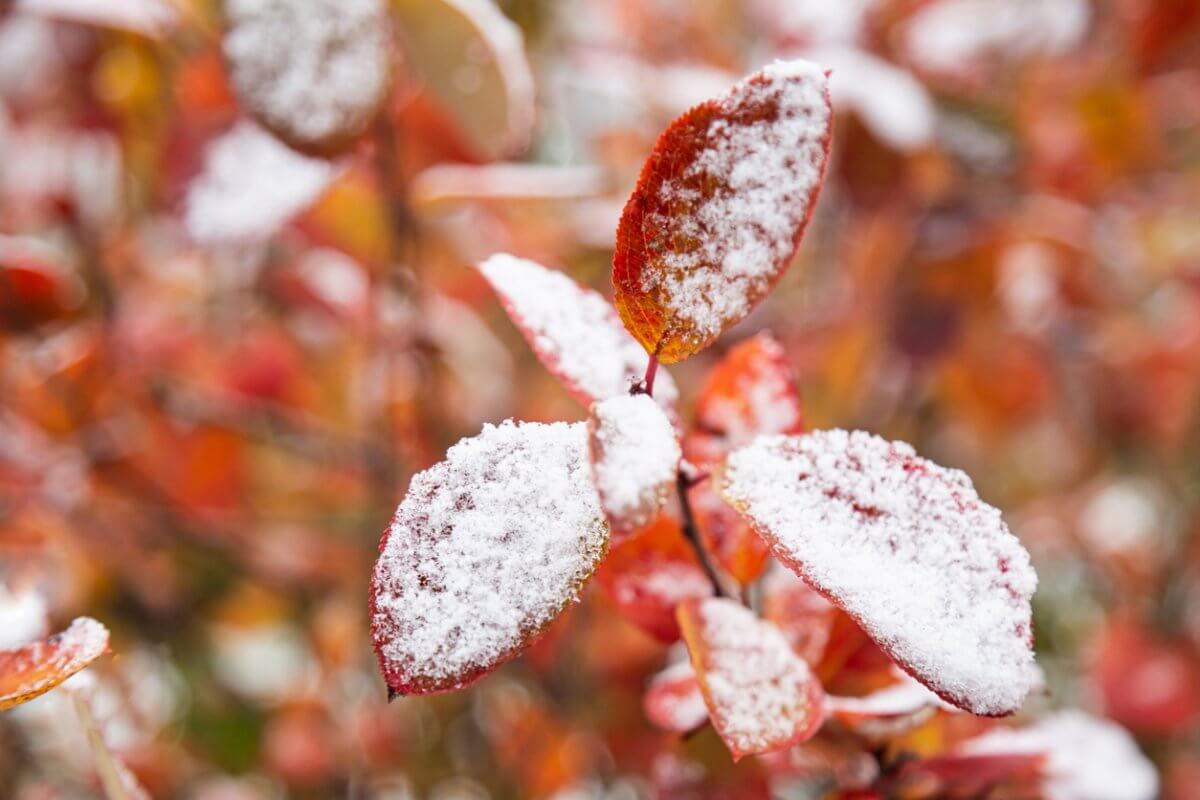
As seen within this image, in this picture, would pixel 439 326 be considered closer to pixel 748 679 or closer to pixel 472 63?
pixel 472 63

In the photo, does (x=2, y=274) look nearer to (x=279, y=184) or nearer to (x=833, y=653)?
(x=279, y=184)

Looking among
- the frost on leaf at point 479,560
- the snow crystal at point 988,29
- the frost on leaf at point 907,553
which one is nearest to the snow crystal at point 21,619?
the frost on leaf at point 479,560

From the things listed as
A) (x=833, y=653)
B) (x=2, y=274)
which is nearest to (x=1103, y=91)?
(x=833, y=653)

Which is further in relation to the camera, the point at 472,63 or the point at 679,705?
the point at 472,63

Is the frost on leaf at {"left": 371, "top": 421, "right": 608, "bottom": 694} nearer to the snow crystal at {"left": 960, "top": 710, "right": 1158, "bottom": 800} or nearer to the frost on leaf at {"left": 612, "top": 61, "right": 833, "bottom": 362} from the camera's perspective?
the frost on leaf at {"left": 612, "top": 61, "right": 833, "bottom": 362}

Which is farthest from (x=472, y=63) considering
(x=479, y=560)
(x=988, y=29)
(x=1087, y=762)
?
(x=988, y=29)

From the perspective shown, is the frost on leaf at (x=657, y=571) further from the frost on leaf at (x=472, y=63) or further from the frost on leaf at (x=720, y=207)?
the frost on leaf at (x=472, y=63)
